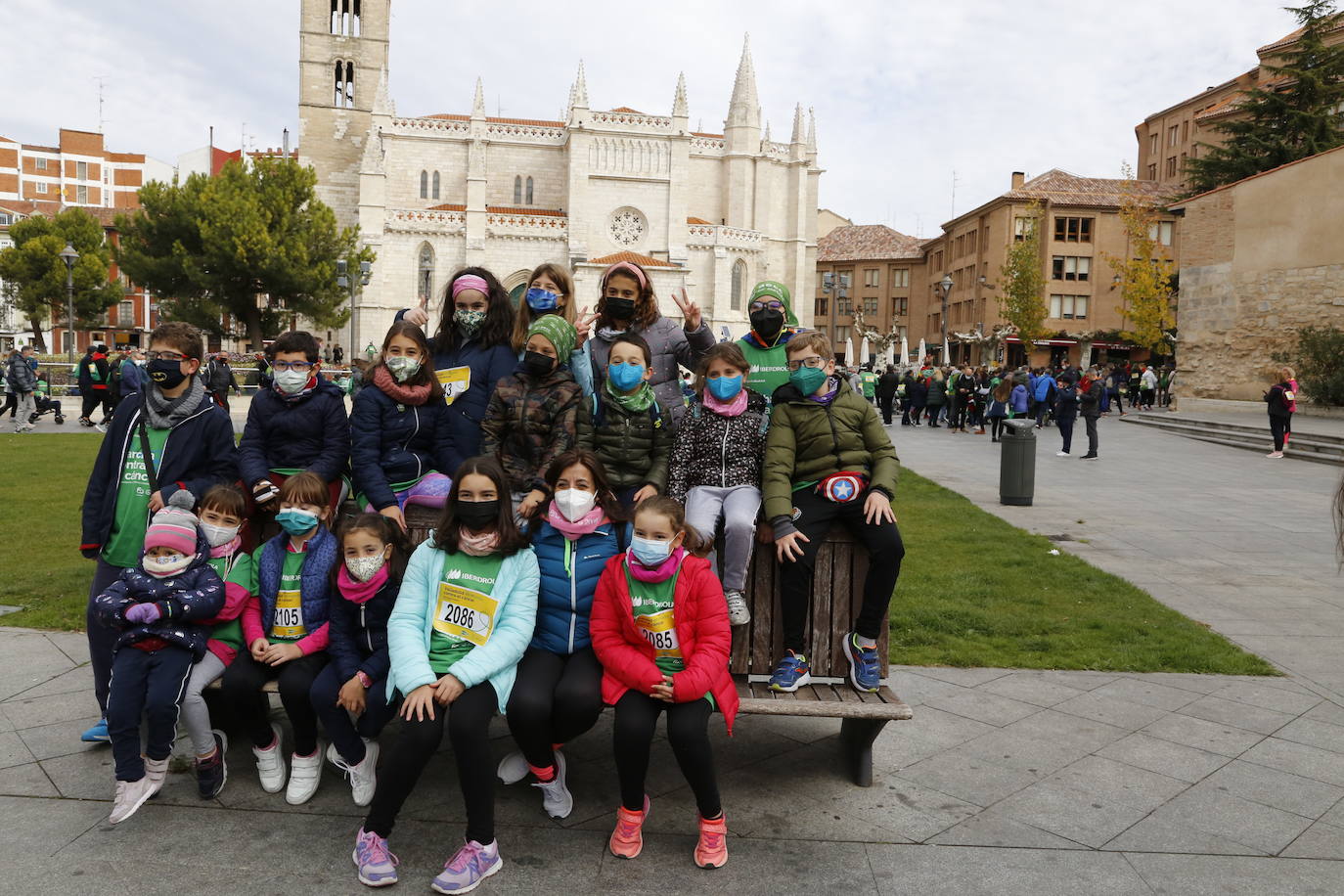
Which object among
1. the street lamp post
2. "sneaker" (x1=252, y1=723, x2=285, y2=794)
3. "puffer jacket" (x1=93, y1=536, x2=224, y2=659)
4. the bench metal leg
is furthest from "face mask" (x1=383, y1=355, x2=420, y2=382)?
the street lamp post

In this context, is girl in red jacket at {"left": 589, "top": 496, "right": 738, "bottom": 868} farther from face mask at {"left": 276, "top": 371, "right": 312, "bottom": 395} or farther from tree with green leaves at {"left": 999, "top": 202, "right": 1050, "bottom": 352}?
tree with green leaves at {"left": 999, "top": 202, "right": 1050, "bottom": 352}

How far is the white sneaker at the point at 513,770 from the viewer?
13.2 feet

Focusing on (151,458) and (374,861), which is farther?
(151,458)

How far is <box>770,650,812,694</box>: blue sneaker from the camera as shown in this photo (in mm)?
3994

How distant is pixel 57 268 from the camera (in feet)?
181

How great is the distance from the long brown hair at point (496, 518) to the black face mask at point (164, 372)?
1.69 meters

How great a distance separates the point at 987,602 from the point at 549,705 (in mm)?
4583

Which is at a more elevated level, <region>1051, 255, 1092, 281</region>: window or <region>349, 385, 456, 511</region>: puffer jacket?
<region>1051, 255, 1092, 281</region>: window

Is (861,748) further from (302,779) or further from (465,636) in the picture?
(302,779)

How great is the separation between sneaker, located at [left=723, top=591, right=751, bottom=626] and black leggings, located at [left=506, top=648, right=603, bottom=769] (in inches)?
24.6

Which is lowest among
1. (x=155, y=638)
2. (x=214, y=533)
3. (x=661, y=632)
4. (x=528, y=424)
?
(x=155, y=638)

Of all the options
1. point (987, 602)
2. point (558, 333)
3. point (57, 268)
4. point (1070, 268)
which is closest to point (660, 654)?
point (558, 333)

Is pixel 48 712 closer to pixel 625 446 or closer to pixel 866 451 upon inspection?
pixel 625 446

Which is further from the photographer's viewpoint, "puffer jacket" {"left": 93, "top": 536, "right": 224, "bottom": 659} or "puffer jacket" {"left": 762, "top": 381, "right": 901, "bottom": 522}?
"puffer jacket" {"left": 762, "top": 381, "right": 901, "bottom": 522}
